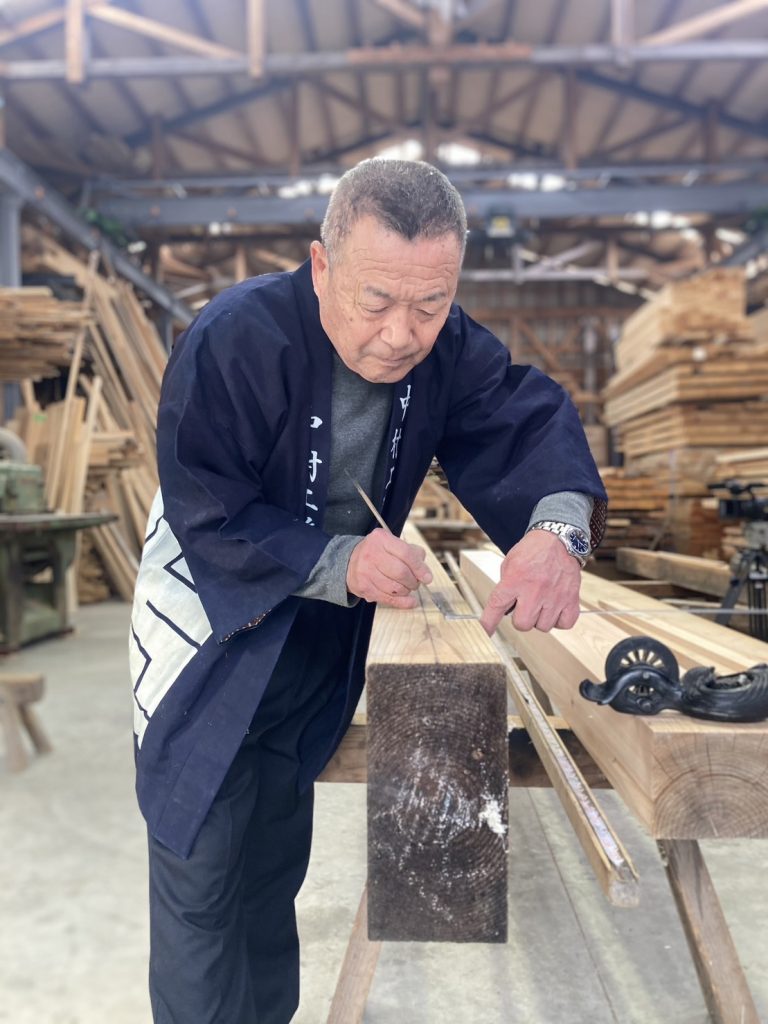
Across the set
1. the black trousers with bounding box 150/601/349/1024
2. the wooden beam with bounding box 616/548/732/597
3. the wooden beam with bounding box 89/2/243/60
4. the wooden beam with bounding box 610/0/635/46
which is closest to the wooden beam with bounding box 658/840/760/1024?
the black trousers with bounding box 150/601/349/1024

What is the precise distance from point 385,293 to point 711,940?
1.43 meters

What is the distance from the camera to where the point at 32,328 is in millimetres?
6781

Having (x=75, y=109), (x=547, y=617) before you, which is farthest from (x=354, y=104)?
(x=547, y=617)

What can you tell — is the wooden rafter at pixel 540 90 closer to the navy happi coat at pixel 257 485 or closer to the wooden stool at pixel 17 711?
the wooden stool at pixel 17 711

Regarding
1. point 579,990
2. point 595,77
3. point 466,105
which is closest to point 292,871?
point 579,990

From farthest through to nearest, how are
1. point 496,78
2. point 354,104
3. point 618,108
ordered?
point 354,104 → point 496,78 → point 618,108

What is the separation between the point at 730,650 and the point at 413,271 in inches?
40.0

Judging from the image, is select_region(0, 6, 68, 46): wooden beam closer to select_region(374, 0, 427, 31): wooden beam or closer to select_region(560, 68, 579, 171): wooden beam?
select_region(374, 0, 427, 31): wooden beam

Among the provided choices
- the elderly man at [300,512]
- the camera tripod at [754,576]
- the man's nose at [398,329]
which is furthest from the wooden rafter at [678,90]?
the man's nose at [398,329]

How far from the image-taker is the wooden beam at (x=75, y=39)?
30.2ft

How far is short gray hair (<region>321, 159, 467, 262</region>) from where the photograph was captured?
4.25ft

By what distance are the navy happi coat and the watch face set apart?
119 mm

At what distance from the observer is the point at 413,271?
51.9 inches

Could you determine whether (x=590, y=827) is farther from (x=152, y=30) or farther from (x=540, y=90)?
(x=540, y=90)
